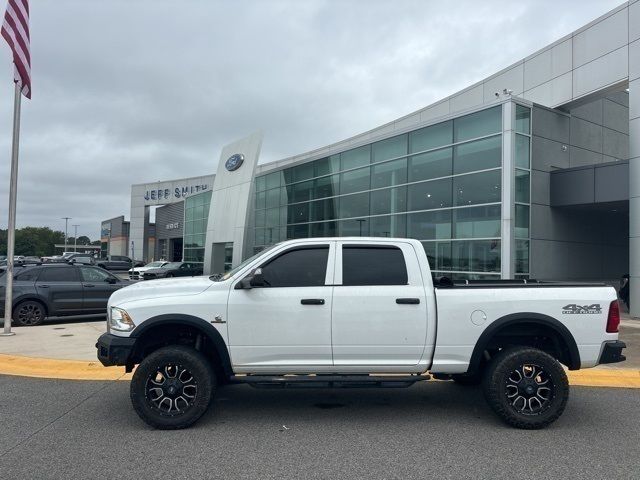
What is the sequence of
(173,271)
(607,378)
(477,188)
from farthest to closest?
(173,271)
(477,188)
(607,378)

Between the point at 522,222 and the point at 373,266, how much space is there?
44.0ft

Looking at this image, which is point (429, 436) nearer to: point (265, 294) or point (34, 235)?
point (265, 294)

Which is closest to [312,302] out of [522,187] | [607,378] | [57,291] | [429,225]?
[607,378]

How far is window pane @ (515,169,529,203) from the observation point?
17.1 meters

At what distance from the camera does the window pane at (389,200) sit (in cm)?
2100

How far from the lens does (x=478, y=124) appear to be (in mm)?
17938

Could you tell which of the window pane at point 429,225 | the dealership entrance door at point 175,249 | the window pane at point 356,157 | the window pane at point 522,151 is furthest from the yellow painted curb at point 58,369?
the dealership entrance door at point 175,249

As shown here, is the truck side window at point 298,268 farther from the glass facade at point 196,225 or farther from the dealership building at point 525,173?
the glass facade at point 196,225

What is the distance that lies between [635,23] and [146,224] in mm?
50739

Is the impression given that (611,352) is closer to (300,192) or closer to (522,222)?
(522,222)

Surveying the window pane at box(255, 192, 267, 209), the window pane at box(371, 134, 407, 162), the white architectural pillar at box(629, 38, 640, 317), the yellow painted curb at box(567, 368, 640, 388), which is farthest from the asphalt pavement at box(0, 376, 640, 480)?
the window pane at box(255, 192, 267, 209)

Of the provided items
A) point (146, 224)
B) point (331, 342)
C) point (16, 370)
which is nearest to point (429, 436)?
point (331, 342)

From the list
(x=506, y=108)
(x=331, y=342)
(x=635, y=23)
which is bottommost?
(x=331, y=342)

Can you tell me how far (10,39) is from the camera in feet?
32.2
